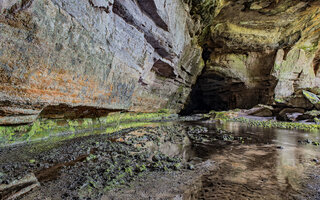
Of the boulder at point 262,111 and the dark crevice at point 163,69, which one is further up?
the dark crevice at point 163,69

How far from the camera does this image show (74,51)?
455 centimetres

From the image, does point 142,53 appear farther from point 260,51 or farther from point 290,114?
point 260,51

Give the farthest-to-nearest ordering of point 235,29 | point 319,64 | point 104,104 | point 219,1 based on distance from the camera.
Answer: point 319,64
point 235,29
point 219,1
point 104,104

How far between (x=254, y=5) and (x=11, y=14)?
1739cm

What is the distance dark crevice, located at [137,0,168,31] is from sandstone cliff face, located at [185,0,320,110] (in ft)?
28.3

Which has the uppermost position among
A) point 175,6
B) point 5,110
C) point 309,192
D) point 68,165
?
point 175,6

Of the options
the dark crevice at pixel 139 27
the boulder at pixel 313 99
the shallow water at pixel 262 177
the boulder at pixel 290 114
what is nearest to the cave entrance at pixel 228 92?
the boulder at pixel 313 99

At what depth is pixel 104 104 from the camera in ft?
21.8

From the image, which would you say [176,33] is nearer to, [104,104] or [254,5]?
[104,104]

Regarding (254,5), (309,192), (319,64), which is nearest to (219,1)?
(254,5)

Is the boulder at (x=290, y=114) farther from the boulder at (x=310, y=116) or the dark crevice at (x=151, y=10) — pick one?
the dark crevice at (x=151, y=10)

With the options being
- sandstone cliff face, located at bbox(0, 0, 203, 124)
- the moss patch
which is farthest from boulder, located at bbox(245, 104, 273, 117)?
the moss patch

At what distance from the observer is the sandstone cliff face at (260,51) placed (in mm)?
14820

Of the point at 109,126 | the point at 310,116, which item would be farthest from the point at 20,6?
the point at 310,116
